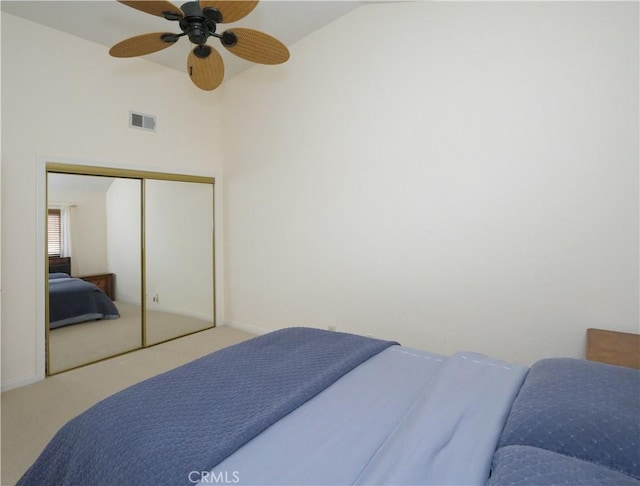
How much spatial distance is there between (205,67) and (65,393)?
256 cm

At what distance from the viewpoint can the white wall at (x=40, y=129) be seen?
8.89 feet

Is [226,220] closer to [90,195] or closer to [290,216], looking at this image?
[290,216]

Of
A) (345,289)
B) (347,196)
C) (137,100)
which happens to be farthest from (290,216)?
(137,100)

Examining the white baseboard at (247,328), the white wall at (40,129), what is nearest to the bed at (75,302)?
the white wall at (40,129)

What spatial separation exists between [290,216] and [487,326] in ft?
6.69

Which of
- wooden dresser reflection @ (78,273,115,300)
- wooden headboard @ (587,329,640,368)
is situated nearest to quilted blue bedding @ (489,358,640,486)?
wooden headboard @ (587,329,640,368)

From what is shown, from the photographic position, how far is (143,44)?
6.89ft

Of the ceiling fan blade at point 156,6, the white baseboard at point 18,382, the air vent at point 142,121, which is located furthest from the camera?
the air vent at point 142,121

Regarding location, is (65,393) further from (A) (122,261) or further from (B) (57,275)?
(A) (122,261)

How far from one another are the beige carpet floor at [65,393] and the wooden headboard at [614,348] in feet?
9.97

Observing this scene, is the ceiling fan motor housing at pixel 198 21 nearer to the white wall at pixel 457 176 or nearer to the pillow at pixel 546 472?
the white wall at pixel 457 176

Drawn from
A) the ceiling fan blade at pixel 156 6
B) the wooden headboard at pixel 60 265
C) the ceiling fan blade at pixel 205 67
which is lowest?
the wooden headboard at pixel 60 265

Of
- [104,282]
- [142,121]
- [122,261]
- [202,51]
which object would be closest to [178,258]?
[122,261]

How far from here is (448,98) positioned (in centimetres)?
260
